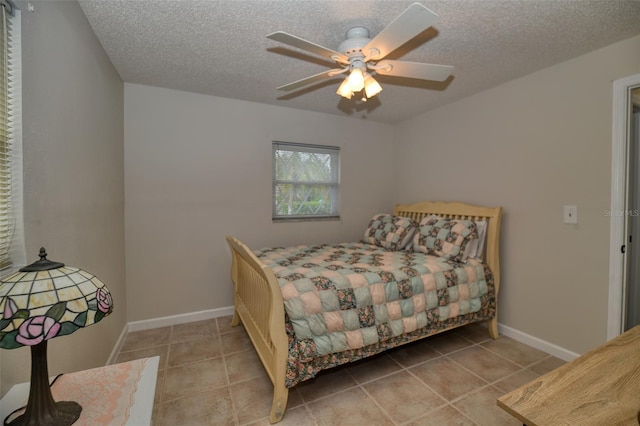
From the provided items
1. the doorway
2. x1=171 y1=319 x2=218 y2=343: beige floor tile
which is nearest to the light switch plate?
the doorway

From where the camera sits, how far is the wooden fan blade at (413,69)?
1799 mm

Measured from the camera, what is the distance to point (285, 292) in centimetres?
178

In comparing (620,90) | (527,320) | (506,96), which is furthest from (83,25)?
(527,320)

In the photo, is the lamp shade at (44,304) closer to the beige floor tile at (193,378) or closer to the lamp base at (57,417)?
the lamp base at (57,417)

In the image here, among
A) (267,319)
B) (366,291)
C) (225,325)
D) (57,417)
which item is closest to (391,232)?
(366,291)

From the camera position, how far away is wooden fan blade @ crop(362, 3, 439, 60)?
125cm

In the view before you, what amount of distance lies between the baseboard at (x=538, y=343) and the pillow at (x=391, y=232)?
1.26 meters

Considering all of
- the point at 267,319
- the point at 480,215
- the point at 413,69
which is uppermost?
the point at 413,69

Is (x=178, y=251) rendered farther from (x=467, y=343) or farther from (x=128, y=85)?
→ (x=467, y=343)

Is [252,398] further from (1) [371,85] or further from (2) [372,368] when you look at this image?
(1) [371,85]

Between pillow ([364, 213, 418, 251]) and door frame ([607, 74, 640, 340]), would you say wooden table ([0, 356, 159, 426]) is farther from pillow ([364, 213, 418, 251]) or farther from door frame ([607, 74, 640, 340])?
door frame ([607, 74, 640, 340])

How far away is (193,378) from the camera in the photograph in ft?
6.95

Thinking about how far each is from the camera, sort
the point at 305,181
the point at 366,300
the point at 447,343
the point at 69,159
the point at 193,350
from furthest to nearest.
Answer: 1. the point at 305,181
2. the point at 447,343
3. the point at 193,350
4. the point at 366,300
5. the point at 69,159

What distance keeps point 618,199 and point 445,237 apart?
1.25 m
